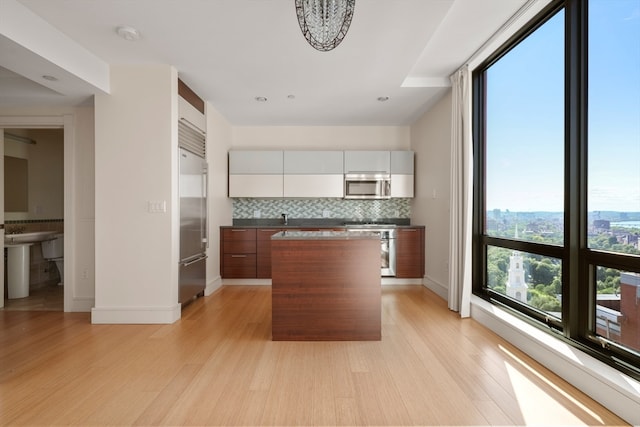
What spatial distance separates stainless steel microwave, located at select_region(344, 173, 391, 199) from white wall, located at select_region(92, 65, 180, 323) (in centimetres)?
285

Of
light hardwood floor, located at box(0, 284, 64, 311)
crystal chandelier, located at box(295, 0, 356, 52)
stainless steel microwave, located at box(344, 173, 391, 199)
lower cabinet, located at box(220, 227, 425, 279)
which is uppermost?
crystal chandelier, located at box(295, 0, 356, 52)

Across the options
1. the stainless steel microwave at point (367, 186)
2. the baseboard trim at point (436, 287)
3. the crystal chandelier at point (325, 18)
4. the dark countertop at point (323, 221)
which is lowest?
the baseboard trim at point (436, 287)

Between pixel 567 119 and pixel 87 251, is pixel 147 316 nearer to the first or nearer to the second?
pixel 87 251

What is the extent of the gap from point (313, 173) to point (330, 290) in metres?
2.89

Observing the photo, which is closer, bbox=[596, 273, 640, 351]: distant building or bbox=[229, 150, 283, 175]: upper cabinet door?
bbox=[596, 273, 640, 351]: distant building

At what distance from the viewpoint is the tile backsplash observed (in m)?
5.80

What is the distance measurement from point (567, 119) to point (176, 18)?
9.43 feet

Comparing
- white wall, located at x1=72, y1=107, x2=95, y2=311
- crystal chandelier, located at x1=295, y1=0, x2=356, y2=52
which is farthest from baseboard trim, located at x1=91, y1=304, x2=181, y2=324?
crystal chandelier, located at x1=295, y1=0, x2=356, y2=52

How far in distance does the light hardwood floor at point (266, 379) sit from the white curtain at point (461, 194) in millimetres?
409

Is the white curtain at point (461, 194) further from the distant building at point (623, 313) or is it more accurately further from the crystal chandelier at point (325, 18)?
the crystal chandelier at point (325, 18)

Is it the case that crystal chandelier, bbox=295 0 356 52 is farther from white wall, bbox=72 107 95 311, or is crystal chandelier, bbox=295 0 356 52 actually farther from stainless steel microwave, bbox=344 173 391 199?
stainless steel microwave, bbox=344 173 391 199

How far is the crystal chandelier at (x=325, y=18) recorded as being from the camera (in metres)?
2.03

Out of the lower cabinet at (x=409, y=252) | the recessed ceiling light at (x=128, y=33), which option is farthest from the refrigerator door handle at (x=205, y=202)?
the lower cabinet at (x=409, y=252)

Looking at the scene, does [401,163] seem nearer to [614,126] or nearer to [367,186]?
[367,186]
